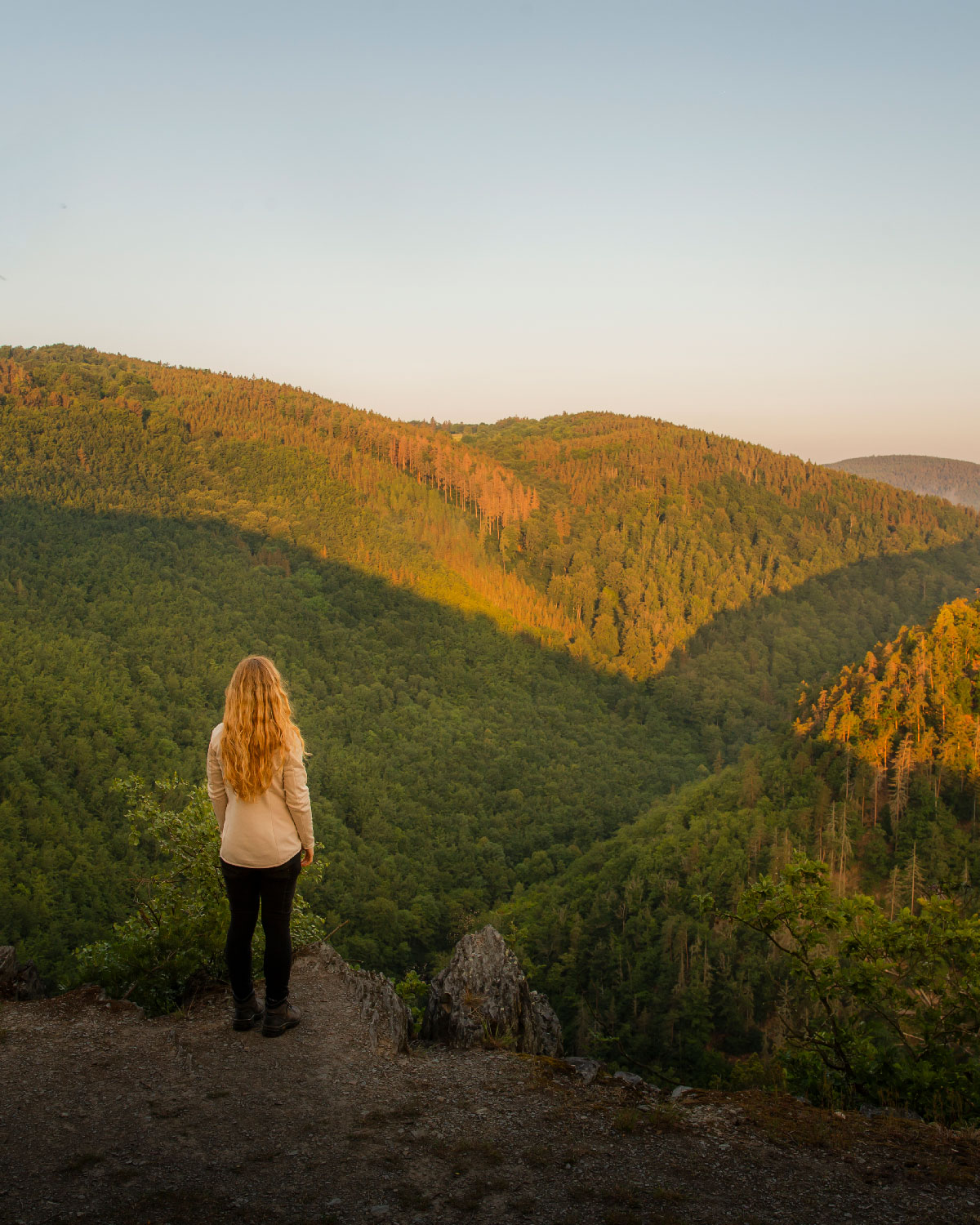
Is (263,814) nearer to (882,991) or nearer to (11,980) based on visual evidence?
(11,980)

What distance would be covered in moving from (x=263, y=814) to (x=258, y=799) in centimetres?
17

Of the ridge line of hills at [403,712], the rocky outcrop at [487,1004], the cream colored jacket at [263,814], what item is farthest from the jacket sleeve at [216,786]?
the ridge line of hills at [403,712]

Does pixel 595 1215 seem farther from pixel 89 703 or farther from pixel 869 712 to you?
pixel 89 703

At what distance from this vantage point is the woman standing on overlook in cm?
677

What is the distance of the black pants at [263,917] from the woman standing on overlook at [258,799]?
1 centimetres

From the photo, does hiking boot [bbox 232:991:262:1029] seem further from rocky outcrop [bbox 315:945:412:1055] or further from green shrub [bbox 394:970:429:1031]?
green shrub [bbox 394:970:429:1031]

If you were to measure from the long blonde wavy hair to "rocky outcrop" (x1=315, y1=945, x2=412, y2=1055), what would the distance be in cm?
408

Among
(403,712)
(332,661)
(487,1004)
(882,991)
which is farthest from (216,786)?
(332,661)

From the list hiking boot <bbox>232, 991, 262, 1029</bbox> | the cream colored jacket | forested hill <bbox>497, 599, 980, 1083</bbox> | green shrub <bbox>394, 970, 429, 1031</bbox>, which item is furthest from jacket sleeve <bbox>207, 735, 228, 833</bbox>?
forested hill <bbox>497, 599, 980, 1083</bbox>

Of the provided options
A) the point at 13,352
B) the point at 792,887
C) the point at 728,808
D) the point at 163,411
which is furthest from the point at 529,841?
the point at 13,352

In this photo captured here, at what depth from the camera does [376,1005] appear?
9750mm

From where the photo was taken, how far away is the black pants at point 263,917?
23.3 feet

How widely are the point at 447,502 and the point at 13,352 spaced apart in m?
131

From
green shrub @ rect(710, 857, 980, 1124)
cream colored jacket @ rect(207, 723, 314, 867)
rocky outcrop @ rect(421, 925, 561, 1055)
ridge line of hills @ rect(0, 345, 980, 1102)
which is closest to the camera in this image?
cream colored jacket @ rect(207, 723, 314, 867)
